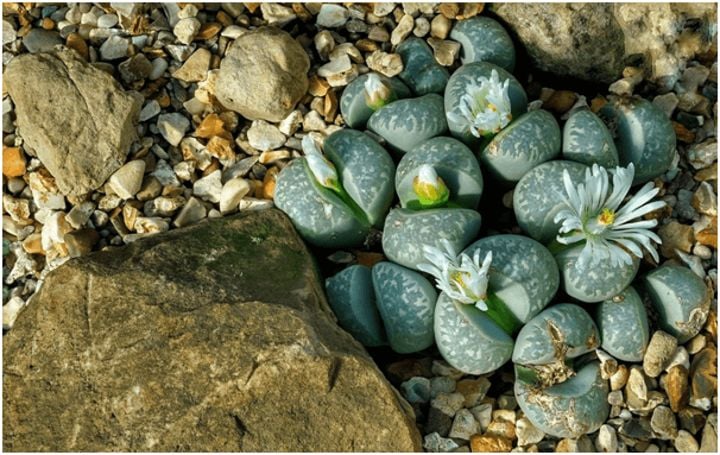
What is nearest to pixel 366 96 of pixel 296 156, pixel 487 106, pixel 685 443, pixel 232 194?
pixel 296 156

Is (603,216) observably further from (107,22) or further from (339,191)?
(107,22)

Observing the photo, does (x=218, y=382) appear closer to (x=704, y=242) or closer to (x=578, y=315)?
(x=578, y=315)

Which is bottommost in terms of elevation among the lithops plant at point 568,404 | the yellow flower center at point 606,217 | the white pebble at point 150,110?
the lithops plant at point 568,404

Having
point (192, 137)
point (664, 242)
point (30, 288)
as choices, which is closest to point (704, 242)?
point (664, 242)

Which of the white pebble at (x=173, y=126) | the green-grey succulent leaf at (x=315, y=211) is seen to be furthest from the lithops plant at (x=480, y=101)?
the white pebble at (x=173, y=126)

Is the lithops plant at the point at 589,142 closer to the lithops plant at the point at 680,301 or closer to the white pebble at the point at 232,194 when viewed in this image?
the lithops plant at the point at 680,301
